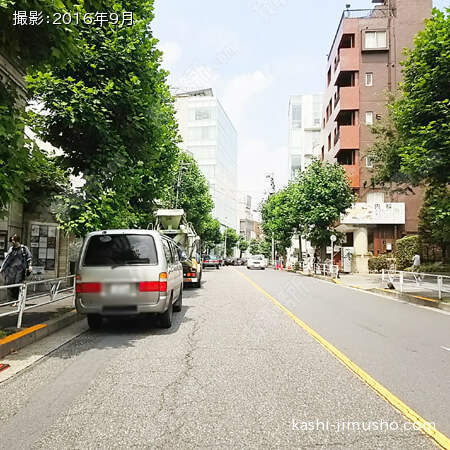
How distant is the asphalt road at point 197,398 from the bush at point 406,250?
83.9 feet

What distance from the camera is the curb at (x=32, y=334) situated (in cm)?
599

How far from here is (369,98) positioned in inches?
1503

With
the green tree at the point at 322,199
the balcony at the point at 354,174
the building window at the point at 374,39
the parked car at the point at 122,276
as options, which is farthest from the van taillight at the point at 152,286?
the building window at the point at 374,39

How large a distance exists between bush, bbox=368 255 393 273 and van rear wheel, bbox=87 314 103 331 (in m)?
28.9

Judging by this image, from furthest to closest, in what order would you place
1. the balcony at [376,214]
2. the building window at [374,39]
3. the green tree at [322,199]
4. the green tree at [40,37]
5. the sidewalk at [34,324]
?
1. the building window at [374,39]
2. the balcony at [376,214]
3. the green tree at [322,199]
4. the sidewalk at [34,324]
5. the green tree at [40,37]

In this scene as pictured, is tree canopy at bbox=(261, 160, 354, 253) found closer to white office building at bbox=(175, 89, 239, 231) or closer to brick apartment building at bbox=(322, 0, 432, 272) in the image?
brick apartment building at bbox=(322, 0, 432, 272)

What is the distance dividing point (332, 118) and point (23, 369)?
42.5 meters

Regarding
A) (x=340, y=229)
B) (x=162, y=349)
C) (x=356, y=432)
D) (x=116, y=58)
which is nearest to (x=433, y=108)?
(x=116, y=58)

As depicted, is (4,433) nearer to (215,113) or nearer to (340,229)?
(340,229)

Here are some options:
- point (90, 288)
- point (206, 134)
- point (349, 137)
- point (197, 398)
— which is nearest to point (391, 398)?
point (197, 398)

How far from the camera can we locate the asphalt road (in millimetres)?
3340

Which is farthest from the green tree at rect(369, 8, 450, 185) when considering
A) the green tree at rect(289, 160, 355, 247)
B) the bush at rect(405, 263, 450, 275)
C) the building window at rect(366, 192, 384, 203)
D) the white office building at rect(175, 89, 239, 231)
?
the white office building at rect(175, 89, 239, 231)

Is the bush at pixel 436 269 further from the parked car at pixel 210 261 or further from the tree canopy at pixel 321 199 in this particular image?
the parked car at pixel 210 261

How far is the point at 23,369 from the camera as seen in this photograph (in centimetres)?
531
